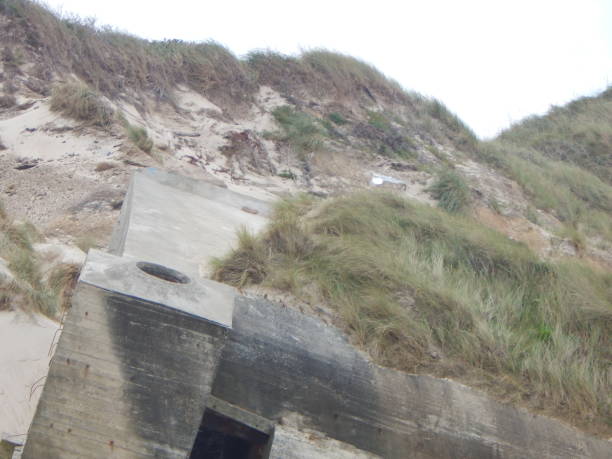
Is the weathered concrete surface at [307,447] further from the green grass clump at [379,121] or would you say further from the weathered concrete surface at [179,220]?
the green grass clump at [379,121]

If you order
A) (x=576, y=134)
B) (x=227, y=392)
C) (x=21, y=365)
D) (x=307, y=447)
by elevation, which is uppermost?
(x=576, y=134)

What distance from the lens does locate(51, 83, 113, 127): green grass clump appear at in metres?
11.5

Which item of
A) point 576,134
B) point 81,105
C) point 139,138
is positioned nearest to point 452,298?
point 139,138

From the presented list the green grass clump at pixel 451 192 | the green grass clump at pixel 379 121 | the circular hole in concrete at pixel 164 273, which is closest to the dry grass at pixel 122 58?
the green grass clump at pixel 379 121

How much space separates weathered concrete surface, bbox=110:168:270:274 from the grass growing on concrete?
1.89 feet

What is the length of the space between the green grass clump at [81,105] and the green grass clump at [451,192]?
225 inches

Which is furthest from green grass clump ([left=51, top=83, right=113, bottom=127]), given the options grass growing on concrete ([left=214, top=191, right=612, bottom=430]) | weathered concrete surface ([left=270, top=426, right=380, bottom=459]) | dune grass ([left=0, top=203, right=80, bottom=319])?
weathered concrete surface ([left=270, top=426, right=380, bottom=459])

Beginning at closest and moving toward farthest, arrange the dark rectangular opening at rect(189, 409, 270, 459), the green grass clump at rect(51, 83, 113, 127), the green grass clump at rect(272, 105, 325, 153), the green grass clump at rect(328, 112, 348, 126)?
the dark rectangular opening at rect(189, 409, 270, 459) < the green grass clump at rect(51, 83, 113, 127) < the green grass clump at rect(272, 105, 325, 153) < the green grass clump at rect(328, 112, 348, 126)

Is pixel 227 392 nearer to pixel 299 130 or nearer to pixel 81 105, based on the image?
pixel 81 105

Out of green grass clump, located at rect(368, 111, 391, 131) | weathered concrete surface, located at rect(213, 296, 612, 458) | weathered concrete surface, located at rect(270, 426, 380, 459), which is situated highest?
green grass clump, located at rect(368, 111, 391, 131)

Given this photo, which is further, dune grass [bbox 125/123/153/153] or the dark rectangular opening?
dune grass [bbox 125/123/153/153]

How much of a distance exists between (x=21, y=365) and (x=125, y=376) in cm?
240

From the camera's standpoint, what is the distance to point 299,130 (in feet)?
47.2

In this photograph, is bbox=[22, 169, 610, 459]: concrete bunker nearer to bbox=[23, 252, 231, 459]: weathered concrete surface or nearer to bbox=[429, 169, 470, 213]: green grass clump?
bbox=[23, 252, 231, 459]: weathered concrete surface
